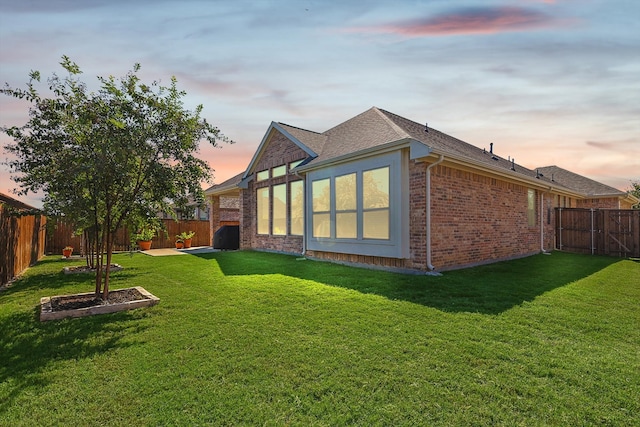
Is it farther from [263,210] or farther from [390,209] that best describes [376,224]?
[263,210]

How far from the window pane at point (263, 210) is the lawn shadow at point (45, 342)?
933cm

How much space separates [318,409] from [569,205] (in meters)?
20.6

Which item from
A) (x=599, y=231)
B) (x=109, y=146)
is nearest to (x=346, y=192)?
(x=109, y=146)

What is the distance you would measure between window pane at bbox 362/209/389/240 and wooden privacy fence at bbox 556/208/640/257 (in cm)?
1149

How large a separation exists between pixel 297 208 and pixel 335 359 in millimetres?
9423

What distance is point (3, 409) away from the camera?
2729 mm

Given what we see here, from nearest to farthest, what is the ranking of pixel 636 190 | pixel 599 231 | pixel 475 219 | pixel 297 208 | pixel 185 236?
pixel 475 219 < pixel 297 208 < pixel 599 231 < pixel 185 236 < pixel 636 190

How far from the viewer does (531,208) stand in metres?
13.0

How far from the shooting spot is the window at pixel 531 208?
12.8m

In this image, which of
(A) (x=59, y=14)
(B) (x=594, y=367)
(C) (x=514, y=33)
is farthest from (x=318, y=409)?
(C) (x=514, y=33)

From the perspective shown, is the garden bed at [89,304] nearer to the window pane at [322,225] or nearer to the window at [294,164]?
the window pane at [322,225]

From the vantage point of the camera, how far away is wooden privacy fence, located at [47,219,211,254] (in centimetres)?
1568

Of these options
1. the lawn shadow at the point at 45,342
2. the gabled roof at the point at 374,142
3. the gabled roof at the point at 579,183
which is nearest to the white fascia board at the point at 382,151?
the gabled roof at the point at 374,142

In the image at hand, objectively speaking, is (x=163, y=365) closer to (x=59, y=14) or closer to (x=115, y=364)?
(x=115, y=364)
